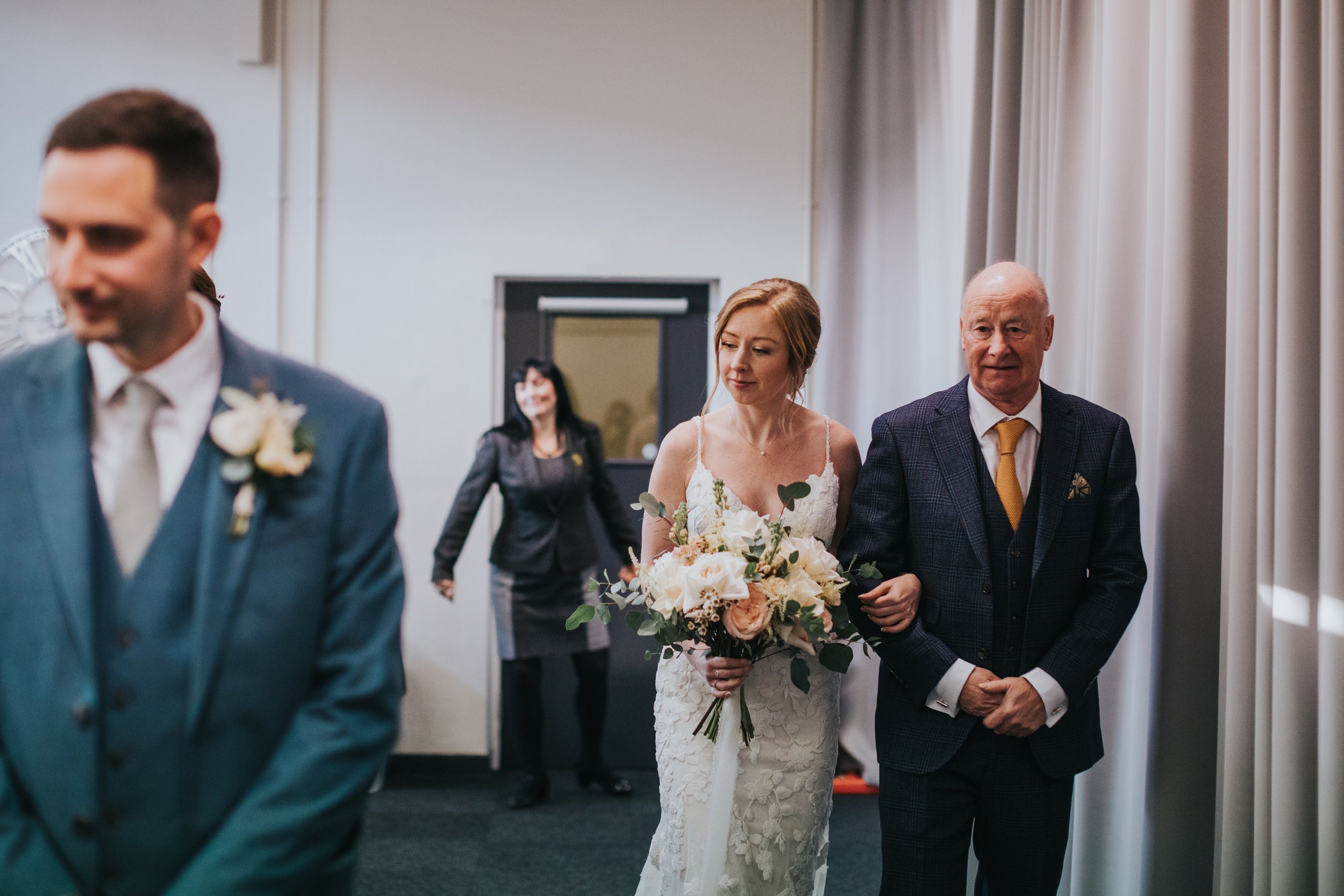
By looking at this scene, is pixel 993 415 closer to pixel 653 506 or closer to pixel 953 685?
pixel 953 685

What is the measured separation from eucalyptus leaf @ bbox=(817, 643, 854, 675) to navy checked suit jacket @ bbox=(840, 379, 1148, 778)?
10 centimetres

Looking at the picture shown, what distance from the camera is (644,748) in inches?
193

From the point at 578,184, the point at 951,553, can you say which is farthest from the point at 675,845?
the point at 578,184

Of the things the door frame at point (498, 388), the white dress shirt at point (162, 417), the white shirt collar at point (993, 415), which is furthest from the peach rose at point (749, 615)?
the door frame at point (498, 388)

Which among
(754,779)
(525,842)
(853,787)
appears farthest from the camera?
(853,787)

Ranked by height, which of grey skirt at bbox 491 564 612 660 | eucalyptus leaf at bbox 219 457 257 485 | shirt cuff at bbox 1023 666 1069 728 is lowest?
grey skirt at bbox 491 564 612 660

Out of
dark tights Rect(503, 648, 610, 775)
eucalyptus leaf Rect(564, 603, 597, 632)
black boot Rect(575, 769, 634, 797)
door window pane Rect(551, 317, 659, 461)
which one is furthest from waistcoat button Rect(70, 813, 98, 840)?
door window pane Rect(551, 317, 659, 461)

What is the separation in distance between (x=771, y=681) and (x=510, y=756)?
300 cm

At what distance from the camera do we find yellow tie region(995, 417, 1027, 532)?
2021 mm

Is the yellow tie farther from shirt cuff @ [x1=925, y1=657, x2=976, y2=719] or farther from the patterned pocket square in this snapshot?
shirt cuff @ [x1=925, y1=657, x2=976, y2=719]

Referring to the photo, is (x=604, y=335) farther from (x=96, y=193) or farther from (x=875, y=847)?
(x=96, y=193)

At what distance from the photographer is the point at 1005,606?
2.00m

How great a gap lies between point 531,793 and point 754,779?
2.35 m

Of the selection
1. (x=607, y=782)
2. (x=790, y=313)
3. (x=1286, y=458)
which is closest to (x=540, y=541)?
(x=607, y=782)
